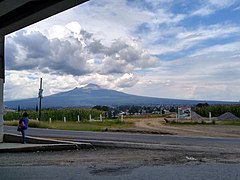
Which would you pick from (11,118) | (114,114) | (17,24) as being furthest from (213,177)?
(11,118)

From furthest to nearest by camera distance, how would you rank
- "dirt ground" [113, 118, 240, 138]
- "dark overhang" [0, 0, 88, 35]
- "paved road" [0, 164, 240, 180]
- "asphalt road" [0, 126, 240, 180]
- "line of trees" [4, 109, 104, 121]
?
"line of trees" [4, 109, 104, 121]
"dirt ground" [113, 118, 240, 138]
"dark overhang" [0, 0, 88, 35]
"asphalt road" [0, 126, 240, 180]
"paved road" [0, 164, 240, 180]

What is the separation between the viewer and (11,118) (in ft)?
200

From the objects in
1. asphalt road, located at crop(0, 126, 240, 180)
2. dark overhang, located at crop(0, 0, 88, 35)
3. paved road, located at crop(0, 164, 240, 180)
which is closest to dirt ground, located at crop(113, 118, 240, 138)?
asphalt road, located at crop(0, 126, 240, 180)

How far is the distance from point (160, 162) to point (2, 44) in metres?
10.6

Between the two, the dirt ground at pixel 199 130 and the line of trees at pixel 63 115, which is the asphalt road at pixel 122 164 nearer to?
the dirt ground at pixel 199 130

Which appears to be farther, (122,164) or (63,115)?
(63,115)

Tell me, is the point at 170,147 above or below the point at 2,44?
below

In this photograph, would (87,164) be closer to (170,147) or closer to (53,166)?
(53,166)

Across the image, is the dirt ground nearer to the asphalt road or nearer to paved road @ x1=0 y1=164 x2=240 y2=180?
the asphalt road

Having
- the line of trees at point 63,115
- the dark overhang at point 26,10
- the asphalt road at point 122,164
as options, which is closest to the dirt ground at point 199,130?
the asphalt road at point 122,164

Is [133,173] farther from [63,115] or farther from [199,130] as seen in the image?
[63,115]

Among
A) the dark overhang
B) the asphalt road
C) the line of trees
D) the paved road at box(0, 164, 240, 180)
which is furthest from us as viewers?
the line of trees

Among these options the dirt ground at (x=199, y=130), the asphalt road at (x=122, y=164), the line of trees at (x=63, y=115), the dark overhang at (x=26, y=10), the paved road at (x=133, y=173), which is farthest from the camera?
the line of trees at (x=63, y=115)

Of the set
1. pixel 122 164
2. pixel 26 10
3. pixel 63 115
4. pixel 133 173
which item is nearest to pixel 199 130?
pixel 122 164
